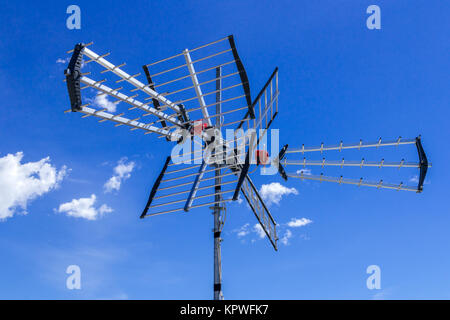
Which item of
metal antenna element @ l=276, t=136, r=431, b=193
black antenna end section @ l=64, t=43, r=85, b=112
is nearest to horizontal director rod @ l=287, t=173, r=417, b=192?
metal antenna element @ l=276, t=136, r=431, b=193

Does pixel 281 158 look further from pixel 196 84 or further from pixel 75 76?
pixel 75 76

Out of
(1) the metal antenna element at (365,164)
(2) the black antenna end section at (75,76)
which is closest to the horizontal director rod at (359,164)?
(1) the metal antenna element at (365,164)

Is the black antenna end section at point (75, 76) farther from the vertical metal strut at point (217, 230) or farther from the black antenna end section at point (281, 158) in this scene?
the black antenna end section at point (281, 158)

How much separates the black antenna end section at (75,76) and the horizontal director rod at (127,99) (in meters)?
0.13

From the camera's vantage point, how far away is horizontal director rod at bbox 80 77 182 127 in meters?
6.08

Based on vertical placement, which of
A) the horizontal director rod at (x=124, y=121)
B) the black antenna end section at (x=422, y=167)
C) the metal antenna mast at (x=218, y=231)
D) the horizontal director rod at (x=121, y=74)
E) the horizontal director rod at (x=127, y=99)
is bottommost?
the metal antenna mast at (x=218, y=231)

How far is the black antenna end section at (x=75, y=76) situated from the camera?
18.8 feet

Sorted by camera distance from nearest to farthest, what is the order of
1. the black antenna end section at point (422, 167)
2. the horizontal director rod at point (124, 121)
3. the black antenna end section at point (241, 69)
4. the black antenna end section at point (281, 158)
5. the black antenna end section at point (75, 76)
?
the black antenna end section at point (75, 76)
the horizontal director rod at point (124, 121)
the black antenna end section at point (241, 69)
the black antenna end section at point (422, 167)
the black antenna end section at point (281, 158)

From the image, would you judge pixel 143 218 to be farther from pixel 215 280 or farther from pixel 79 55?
pixel 79 55

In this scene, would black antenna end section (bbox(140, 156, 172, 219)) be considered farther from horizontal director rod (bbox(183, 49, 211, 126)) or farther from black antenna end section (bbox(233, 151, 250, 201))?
black antenna end section (bbox(233, 151, 250, 201))

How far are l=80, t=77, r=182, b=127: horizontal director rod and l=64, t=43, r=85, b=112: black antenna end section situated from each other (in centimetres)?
13

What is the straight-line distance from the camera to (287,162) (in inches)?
401

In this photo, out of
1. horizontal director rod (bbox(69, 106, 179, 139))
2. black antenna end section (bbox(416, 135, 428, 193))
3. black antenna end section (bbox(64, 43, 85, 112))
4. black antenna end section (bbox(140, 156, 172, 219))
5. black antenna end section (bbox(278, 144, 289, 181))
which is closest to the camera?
black antenna end section (bbox(64, 43, 85, 112))
